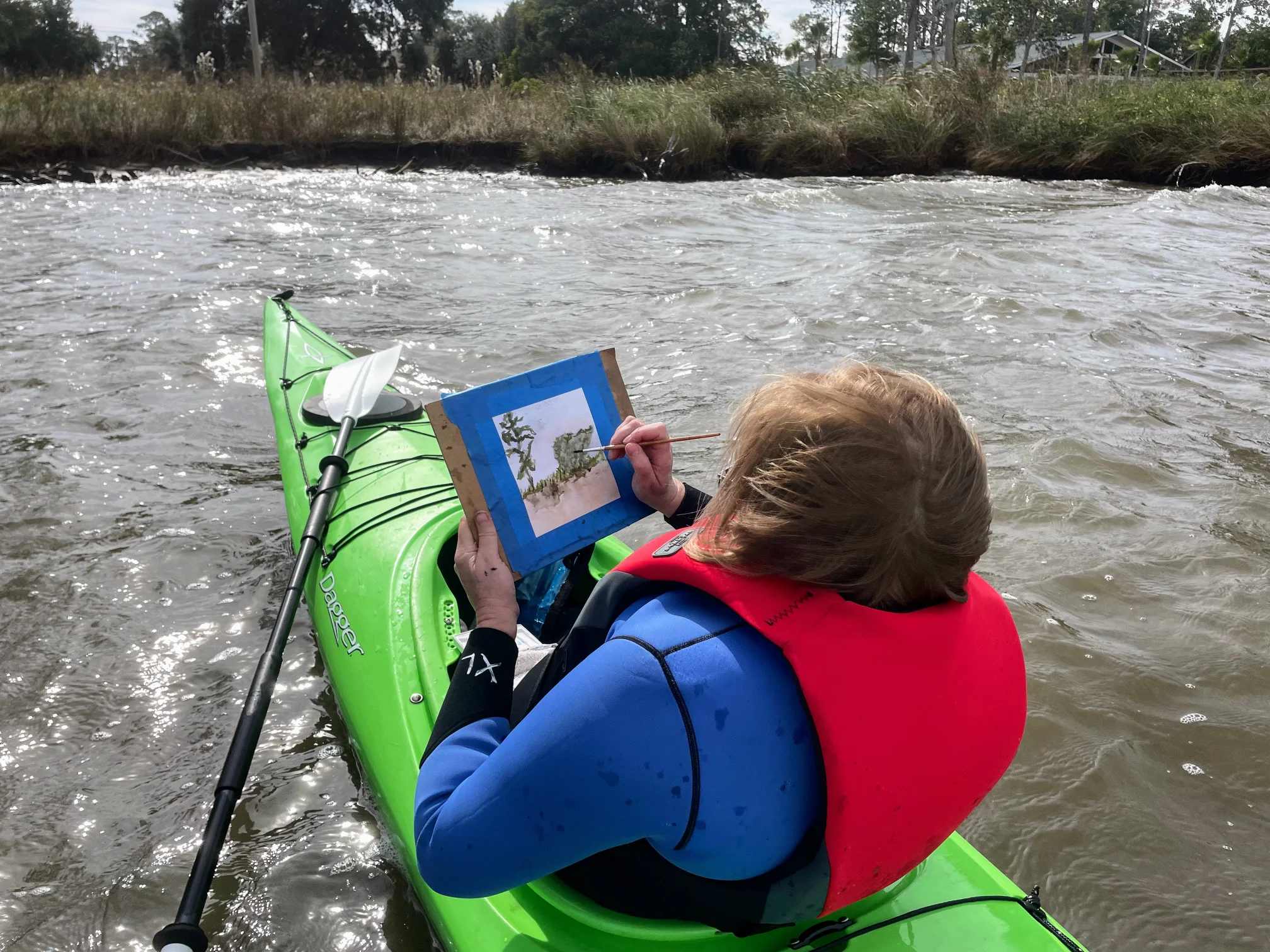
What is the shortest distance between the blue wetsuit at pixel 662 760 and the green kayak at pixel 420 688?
15.8 inches

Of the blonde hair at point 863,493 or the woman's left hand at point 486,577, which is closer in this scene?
the blonde hair at point 863,493

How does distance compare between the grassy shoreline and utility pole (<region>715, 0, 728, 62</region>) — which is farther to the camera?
utility pole (<region>715, 0, 728, 62</region>)

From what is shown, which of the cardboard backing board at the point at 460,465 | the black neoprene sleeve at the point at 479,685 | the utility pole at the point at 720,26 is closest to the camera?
the black neoprene sleeve at the point at 479,685

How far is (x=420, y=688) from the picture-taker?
1948 millimetres

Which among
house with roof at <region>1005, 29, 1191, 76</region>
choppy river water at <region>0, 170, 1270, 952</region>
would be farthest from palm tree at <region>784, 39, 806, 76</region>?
Answer: choppy river water at <region>0, 170, 1270, 952</region>

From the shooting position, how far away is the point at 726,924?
117cm

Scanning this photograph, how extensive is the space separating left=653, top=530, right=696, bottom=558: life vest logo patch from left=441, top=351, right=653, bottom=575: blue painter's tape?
1.34 ft

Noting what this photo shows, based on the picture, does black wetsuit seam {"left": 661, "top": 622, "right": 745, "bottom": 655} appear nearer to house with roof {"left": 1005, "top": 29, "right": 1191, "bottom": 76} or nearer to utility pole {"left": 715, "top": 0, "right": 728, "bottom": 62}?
house with roof {"left": 1005, "top": 29, "right": 1191, "bottom": 76}

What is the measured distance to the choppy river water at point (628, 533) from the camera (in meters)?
2.00

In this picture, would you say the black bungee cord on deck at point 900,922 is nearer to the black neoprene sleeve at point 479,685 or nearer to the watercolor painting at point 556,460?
the black neoprene sleeve at point 479,685

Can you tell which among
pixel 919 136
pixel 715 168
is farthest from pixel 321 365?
pixel 919 136

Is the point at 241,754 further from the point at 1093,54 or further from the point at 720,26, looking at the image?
the point at 720,26

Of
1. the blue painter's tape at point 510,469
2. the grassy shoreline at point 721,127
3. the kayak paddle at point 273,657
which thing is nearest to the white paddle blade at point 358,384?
the kayak paddle at point 273,657

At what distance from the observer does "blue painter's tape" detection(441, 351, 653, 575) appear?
1481mm
